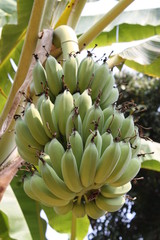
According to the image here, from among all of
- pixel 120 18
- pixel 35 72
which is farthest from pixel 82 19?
pixel 35 72

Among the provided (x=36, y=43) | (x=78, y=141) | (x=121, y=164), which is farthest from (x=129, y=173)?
(x=36, y=43)

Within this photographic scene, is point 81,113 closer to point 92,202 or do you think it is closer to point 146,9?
point 92,202

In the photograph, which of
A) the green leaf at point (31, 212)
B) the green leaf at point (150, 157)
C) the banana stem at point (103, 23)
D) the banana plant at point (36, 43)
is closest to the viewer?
the banana plant at point (36, 43)

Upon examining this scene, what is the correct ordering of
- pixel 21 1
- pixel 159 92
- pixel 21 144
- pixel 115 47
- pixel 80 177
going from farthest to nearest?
pixel 159 92, pixel 115 47, pixel 21 1, pixel 21 144, pixel 80 177

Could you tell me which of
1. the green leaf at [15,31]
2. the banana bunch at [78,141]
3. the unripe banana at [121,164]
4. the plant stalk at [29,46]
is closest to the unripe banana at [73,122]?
Result: the banana bunch at [78,141]

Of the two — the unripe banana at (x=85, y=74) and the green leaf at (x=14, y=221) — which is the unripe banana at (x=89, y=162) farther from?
Result: the green leaf at (x=14, y=221)

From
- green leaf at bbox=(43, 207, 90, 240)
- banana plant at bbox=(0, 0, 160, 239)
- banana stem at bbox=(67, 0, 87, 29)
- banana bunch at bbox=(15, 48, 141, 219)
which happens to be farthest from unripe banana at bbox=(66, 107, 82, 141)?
green leaf at bbox=(43, 207, 90, 240)

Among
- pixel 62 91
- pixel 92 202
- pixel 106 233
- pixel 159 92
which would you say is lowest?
pixel 106 233
